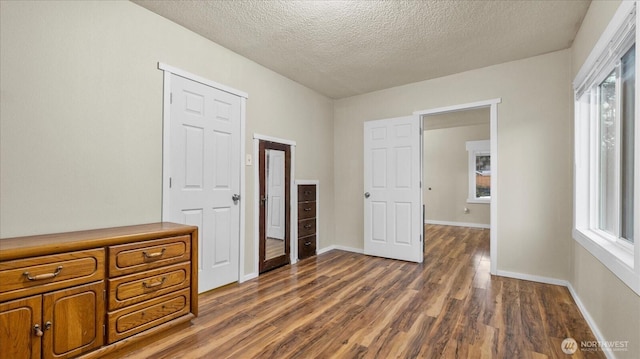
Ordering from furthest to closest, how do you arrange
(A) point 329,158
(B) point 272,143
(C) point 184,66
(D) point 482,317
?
(A) point 329,158 < (B) point 272,143 < (C) point 184,66 < (D) point 482,317

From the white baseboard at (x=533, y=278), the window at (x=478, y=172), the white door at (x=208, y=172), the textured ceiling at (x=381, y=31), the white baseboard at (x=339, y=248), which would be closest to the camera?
the textured ceiling at (x=381, y=31)

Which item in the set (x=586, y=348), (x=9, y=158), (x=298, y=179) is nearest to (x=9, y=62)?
(x=9, y=158)

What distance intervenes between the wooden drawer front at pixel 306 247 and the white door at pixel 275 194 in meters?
0.42

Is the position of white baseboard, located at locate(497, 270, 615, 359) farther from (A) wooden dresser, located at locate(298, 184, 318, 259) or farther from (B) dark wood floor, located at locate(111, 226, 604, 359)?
(A) wooden dresser, located at locate(298, 184, 318, 259)

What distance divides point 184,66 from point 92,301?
2051 millimetres

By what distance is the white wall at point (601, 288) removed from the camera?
154 centimetres

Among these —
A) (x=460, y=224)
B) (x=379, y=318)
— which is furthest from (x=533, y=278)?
(x=460, y=224)

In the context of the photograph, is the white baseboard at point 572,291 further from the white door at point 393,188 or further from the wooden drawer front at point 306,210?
the wooden drawer front at point 306,210

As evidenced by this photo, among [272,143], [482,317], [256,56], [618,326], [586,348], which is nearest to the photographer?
[618,326]

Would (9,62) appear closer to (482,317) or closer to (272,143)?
(272,143)

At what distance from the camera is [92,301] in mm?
1754

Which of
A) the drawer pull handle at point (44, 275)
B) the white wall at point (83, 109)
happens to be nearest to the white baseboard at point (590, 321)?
the drawer pull handle at point (44, 275)

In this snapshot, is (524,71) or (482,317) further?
(524,71)

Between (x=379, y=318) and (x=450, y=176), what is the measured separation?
6.20m
